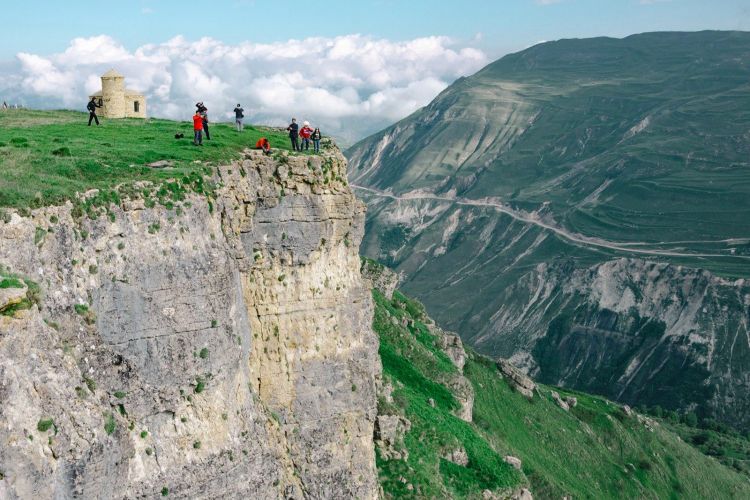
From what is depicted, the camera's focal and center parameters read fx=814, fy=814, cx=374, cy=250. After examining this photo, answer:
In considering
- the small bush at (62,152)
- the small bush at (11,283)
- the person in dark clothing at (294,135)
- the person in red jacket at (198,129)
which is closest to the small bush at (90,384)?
the small bush at (11,283)

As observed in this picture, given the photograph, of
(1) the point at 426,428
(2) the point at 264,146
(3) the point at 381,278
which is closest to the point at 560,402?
(3) the point at 381,278

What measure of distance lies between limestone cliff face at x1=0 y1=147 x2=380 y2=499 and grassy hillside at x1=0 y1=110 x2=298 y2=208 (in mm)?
1380

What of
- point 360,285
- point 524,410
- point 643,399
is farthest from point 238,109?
point 643,399

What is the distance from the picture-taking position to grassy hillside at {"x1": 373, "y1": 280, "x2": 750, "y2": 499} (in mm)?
55938

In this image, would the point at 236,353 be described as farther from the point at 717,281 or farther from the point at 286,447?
the point at 717,281

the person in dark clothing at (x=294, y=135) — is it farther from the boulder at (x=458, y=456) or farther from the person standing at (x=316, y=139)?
the boulder at (x=458, y=456)

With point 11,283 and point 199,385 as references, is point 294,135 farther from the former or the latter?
point 11,283

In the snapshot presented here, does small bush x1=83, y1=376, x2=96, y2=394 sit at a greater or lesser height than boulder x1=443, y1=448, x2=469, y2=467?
greater

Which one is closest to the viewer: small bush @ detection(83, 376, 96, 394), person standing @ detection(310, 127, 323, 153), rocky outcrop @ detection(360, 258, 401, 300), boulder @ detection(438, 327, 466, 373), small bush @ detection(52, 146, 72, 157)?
small bush @ detection(83, 376, 96, 394)

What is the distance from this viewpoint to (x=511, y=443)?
270 feet

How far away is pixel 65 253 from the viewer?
24.1 metres

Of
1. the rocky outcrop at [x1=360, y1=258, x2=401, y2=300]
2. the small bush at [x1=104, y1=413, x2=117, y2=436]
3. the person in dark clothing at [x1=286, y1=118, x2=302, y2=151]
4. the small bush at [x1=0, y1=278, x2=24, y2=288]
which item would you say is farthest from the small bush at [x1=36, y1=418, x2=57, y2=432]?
the rocky outcrop at [x1=360, y1=258, x2=401, y2=300]

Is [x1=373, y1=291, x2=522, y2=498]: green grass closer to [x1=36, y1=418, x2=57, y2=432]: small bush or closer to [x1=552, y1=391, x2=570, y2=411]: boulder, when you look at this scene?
[x1=552, y1=391, x2=570, y2=411]: boulder

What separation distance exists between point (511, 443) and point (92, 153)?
2366 inches
